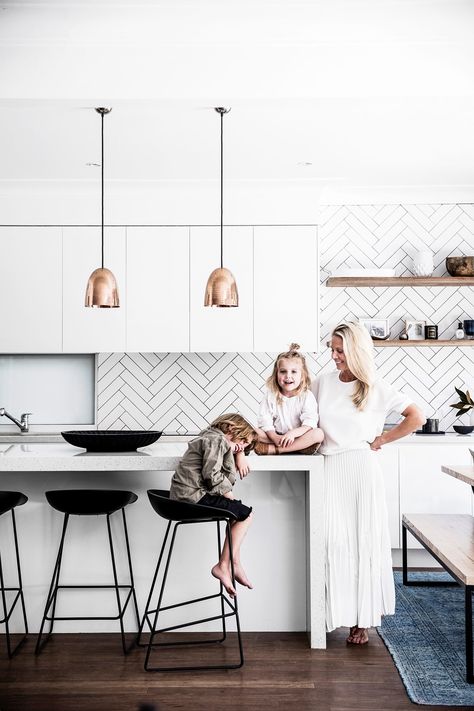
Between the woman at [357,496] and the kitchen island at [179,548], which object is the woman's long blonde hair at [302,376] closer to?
the woman at [357,496]

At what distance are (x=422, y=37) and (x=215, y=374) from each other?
2.95 m

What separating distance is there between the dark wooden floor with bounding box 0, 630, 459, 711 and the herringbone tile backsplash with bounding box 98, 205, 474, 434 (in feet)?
7.45

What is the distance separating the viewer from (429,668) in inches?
119

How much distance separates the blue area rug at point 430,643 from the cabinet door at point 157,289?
226cm

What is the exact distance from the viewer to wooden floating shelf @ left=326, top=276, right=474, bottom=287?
5148mm

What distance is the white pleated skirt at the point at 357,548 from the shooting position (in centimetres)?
327

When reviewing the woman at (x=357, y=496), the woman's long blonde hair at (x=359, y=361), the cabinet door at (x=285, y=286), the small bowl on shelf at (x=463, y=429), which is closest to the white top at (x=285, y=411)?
the woman at (x=357, y=496)

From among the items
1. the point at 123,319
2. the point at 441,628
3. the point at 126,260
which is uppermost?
the point at 126,260

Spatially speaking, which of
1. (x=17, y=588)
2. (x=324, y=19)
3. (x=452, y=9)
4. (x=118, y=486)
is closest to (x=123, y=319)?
(x=118, y=486)

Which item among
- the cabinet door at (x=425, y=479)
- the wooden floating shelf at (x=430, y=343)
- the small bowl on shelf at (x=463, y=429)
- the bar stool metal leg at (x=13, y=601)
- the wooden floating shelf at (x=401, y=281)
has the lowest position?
the bar stool metal leg at (x=13, y=601)

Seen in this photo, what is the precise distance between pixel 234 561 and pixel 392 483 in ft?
6.27

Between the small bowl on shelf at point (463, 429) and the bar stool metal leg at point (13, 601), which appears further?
the small bowl on shelf at point (463, 429)

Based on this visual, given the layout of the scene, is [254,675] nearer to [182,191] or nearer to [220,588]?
[220,588]

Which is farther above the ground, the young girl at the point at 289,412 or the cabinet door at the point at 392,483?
the young girl at the point at 289,412
